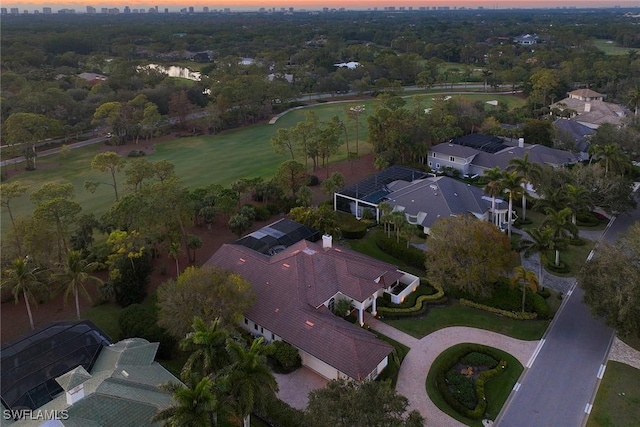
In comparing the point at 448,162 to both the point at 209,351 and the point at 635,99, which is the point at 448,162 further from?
the point at 209,351

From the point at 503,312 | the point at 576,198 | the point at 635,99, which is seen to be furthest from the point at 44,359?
the point at 635,99

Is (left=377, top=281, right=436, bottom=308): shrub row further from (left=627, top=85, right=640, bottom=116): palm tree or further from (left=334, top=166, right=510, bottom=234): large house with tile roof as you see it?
(left=627, top=85, right=640, bottom=116): palm tree

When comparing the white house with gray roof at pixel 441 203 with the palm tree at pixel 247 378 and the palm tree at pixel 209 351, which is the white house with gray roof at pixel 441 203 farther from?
the palm tree at pixel 247 378

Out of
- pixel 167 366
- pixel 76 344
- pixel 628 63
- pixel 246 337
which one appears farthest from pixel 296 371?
pixel 628 63

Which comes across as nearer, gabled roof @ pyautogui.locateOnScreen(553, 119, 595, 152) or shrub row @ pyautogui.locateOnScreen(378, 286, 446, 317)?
shrub row @ pyautogui.locateOnScreen(378, 286, 446, 317)

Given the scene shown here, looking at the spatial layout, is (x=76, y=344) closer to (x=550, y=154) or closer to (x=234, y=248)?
(x=234, y=248)

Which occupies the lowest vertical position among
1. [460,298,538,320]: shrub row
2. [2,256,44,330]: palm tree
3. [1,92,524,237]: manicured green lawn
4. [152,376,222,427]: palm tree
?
[460,298,538,320]: shrub row

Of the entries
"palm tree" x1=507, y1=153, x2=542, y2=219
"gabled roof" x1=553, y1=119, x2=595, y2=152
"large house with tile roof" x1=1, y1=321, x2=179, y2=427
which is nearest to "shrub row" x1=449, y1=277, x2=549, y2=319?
"palm tree" x1=507, y1=153, x2=542, y2=219
